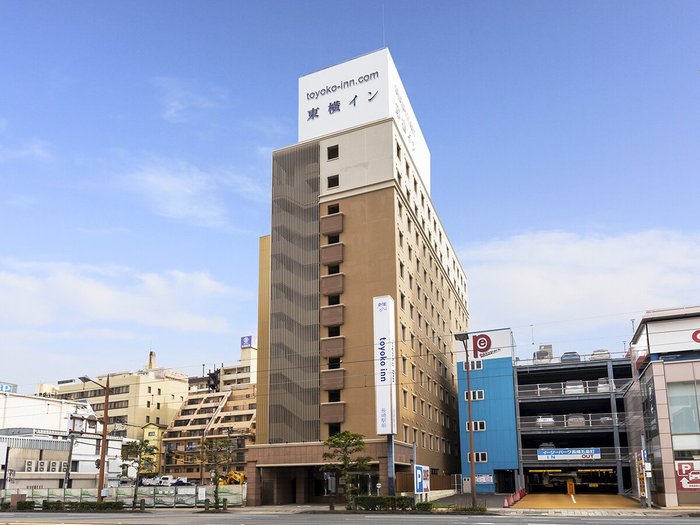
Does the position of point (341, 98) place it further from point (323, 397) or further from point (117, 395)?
point (117, 395)

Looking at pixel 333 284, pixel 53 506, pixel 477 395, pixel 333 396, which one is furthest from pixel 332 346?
pixel 53 506

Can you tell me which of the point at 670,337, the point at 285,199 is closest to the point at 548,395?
the point at 670,337

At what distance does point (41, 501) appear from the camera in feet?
217

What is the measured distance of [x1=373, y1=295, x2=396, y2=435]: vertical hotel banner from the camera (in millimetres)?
59656

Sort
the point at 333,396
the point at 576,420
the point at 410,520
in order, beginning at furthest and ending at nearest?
the point at 576,420, the point at 333,396, the point at 410,520

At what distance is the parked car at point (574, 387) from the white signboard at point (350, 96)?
36.9 metres

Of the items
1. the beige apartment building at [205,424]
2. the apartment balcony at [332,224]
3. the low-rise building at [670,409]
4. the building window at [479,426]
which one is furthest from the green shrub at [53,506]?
the beige apartment building at [205,424]

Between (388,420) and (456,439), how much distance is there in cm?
4069

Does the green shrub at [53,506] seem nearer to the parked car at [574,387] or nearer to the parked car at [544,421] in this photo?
the parked car at [544,421]

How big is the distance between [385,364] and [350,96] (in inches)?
1208

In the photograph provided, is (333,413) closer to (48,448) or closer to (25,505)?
(25,505)

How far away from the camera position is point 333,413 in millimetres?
63781

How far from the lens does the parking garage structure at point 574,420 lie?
265 ft

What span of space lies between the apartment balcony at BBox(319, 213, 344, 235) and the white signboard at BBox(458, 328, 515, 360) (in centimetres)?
2720
